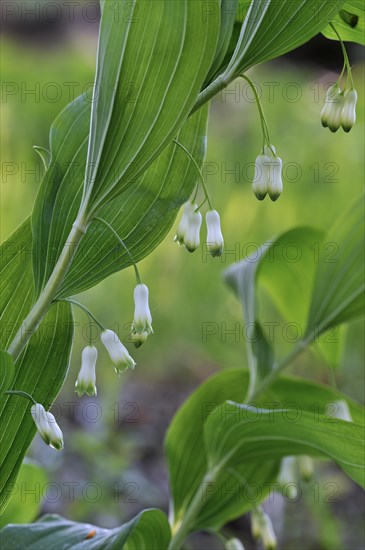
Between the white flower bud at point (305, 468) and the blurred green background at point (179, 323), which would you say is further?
the blurred green background at point (179, 323)

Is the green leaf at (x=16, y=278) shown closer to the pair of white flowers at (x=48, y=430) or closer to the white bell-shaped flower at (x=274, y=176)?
the pair of white flowers at (x=48, y=430)

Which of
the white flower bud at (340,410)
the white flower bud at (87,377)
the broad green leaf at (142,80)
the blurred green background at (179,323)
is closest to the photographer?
the broad green leaf at (142,80)

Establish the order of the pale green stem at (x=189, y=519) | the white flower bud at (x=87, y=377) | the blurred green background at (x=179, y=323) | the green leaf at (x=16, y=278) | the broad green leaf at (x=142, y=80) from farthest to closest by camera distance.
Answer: the blurred green background at (x=179, y=323) → the pale green stem at (x=189, y=519) → the green leaf at (x=16, y=278) → the white flower bud at (x=87, y=377) → the broad green leaf at (x=142, y=80)

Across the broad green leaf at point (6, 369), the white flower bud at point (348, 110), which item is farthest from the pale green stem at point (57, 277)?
the white flower bud at point (348, 110)

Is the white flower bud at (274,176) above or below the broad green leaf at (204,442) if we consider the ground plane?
above

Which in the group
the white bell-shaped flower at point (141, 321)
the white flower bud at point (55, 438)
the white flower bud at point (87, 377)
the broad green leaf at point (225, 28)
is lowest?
the white flower bud at point (55, 438)

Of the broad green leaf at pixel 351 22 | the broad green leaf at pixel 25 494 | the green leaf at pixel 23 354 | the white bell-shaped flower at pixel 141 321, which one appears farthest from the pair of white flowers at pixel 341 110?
the broad green leaf at pixel 25 494

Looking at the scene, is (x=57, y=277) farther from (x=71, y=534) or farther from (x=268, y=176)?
→ (x=71, y=534)

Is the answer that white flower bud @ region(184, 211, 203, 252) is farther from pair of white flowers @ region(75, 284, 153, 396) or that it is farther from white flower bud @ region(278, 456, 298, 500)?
white flower bud @ region(278, 456, 298, 500)
